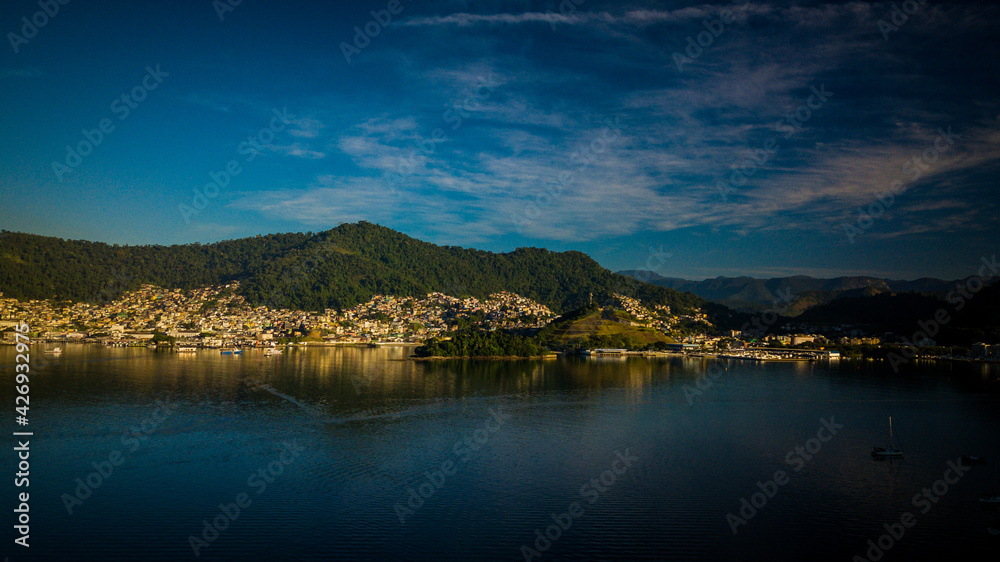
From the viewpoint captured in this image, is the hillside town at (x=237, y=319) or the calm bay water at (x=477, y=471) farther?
the hillside town at (x=237, y=319)

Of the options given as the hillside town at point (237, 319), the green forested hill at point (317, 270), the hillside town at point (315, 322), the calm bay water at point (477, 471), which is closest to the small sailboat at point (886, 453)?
the calm bay water at point (477, 471)

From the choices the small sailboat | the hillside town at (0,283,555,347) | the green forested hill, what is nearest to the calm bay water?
the small sailboat

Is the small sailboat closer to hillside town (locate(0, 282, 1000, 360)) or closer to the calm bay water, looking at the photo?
the calm bay water

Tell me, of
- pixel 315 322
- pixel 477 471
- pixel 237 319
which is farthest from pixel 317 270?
pixel 477 471

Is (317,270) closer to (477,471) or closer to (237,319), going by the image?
(237,319)

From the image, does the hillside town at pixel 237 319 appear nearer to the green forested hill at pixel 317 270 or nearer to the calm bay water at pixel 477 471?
the green forested hill at pixel 317 270

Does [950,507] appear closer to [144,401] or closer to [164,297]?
[144,401]

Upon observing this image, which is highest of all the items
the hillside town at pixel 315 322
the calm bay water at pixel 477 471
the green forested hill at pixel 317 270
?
the green forested hill at pixel 317 270

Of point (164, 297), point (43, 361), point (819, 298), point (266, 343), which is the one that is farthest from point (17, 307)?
point (819, 298)
